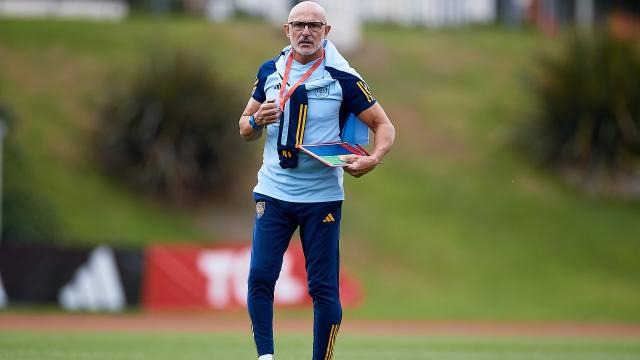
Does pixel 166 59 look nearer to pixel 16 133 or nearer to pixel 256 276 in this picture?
pixel 16 133

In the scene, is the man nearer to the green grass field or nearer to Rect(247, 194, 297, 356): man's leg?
Rect(247, 194, 297, 356): man's leg

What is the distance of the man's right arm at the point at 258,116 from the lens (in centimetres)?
741

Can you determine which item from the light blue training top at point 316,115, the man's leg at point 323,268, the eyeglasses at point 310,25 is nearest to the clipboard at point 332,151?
the light blue training top at point 316,115

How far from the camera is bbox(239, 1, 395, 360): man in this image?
24.8 ft

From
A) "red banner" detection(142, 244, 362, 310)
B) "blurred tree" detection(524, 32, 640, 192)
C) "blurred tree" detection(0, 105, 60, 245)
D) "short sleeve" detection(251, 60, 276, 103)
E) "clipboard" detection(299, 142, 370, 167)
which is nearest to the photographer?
"clipboard" detection(299, 142, 370, 167)

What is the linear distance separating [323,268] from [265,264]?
1.25ft

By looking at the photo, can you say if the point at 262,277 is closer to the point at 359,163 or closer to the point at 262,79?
the point at 359,163

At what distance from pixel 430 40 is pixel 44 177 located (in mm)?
15606

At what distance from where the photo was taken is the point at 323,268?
7.64 meters

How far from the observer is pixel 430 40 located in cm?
3791

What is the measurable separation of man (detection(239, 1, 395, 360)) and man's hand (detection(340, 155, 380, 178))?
0.10 meters

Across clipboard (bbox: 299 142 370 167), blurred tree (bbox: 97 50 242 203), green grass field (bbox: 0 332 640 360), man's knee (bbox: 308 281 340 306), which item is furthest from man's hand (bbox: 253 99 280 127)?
blurred tree (bbox: 97 50 242 203)

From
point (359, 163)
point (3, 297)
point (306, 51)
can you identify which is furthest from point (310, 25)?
point (3, 297)

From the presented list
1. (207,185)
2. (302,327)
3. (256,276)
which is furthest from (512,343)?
(207,185)
